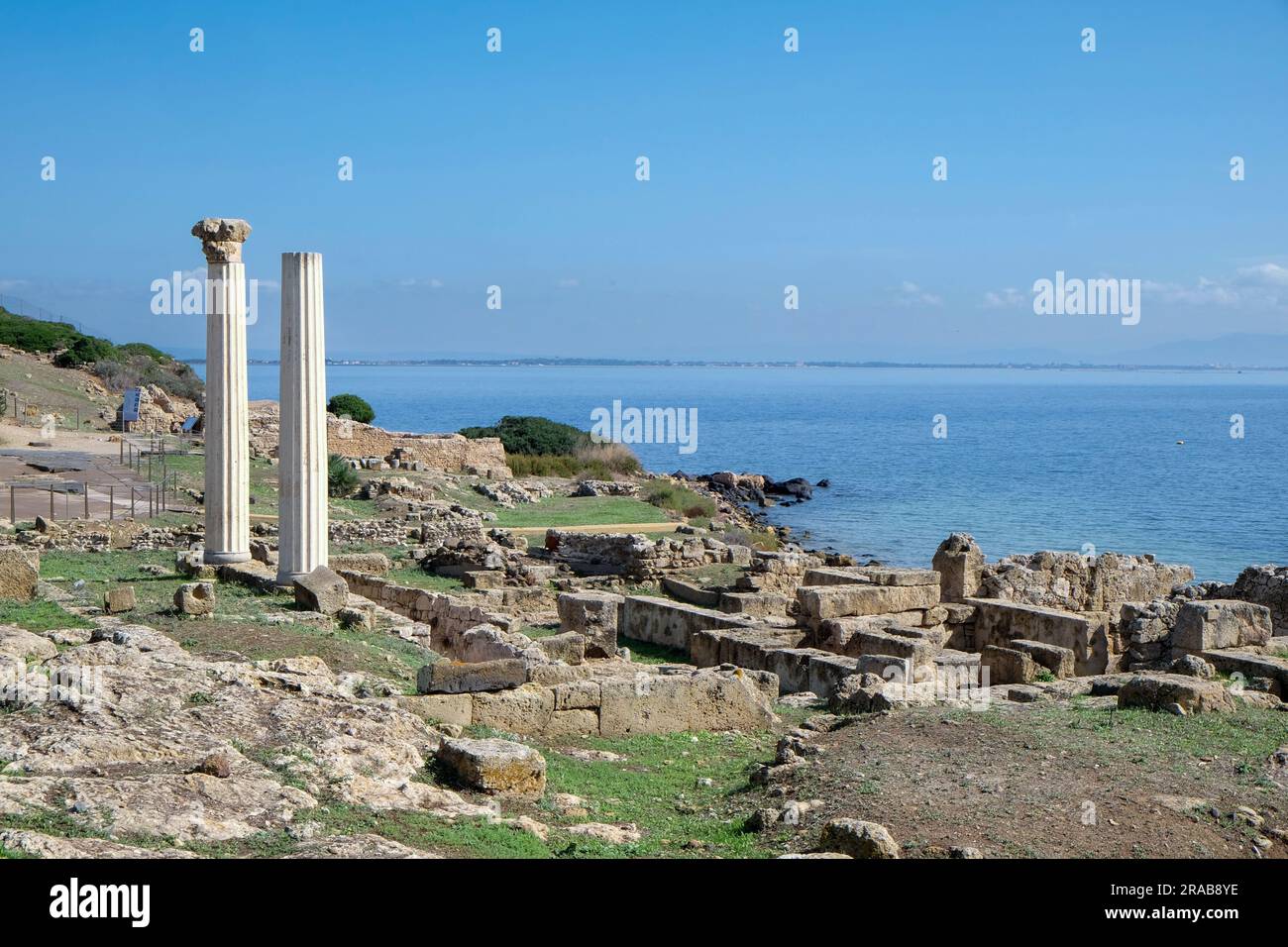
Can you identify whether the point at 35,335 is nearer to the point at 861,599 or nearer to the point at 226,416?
the point at 226,416

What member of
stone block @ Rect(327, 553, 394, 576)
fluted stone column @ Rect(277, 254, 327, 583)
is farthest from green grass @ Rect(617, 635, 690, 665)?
stone block @ Rect(327, 553, 394, 576)

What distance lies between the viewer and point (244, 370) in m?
17.9

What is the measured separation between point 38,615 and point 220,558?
15.5ft

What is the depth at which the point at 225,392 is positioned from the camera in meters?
17.8

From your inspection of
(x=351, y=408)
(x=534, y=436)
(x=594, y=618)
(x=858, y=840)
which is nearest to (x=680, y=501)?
(x=534, y=436)

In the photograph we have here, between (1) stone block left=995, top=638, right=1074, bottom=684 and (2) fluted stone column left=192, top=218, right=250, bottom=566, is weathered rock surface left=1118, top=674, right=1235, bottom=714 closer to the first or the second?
(1) stone block left=995, top=638, right=1074, bottom=684

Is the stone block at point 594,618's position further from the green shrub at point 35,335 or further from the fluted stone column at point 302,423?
the green shrub at point 35,335

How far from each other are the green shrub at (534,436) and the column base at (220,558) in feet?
108

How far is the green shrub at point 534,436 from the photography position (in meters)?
51.8

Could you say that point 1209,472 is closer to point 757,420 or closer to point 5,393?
point 5,393

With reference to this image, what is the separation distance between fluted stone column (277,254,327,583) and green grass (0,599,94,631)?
10.1 ft
